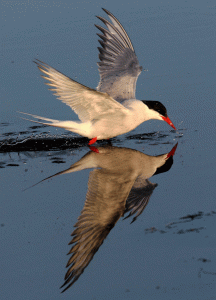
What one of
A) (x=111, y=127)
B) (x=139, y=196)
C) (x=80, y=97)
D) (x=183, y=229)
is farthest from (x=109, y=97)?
(x=183, y=229)

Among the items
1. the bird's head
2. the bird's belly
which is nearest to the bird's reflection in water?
the bird's belly

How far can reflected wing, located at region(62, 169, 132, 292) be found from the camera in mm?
3883

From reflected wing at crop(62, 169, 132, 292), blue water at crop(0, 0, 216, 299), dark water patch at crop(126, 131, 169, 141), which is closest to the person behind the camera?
blue water at crop(0, 0, 216, 299)

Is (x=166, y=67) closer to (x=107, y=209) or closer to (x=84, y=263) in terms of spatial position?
(x=107, y=209)

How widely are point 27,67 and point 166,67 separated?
225cm

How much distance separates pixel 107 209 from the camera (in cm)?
470

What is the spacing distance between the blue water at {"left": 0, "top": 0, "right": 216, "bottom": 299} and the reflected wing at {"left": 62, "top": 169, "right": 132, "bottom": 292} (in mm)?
59

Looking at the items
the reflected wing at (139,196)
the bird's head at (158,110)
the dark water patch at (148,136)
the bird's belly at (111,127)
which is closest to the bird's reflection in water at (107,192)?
the reflected wing at (139,196)

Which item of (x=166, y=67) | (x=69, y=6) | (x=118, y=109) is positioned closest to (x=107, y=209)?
(x=118, y=109)

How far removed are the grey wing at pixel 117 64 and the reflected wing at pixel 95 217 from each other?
1.58 m

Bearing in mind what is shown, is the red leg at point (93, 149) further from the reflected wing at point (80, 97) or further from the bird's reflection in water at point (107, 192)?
the reflected wing at point (80, 97)

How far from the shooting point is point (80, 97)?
580 cm

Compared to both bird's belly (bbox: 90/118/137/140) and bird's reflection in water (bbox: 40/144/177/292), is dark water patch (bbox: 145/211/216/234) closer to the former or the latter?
bird's reflection in water (bbox: 40/144/177/292)

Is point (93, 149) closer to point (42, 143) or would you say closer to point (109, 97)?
point (42, 143)
